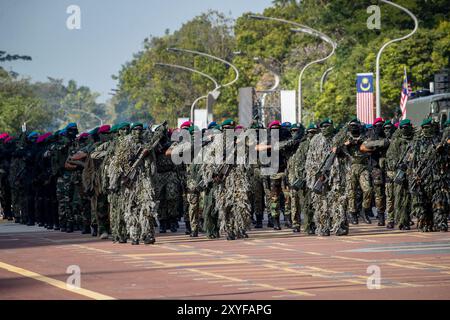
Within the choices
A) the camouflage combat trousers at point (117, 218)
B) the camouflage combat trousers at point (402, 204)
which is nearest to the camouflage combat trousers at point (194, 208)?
the camouflage combat trousers at point (117, 218)

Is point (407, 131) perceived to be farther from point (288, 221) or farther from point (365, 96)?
point (365, 96)

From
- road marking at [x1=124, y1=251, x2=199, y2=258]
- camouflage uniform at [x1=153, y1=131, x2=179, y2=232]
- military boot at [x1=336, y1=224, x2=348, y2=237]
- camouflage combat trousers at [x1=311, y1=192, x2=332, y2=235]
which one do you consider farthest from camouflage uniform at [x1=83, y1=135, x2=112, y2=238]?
military boot at [x1=336, y1=224, x2=348, y2=237]

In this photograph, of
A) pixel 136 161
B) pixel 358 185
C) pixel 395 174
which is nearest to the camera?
pixel 136 161

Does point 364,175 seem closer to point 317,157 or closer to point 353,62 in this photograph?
point 317,157

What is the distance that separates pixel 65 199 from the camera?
2633cm

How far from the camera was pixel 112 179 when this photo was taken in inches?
859

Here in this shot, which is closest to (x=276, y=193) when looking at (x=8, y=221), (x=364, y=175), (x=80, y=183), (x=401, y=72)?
(x=364, y=175)

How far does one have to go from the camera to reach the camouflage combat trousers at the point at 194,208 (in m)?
23.6

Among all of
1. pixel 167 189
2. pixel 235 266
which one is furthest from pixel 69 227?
pixel 235 266

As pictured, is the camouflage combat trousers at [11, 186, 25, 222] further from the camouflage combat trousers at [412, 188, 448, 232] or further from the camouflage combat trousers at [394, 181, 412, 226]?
the camouflage combat trousers at [412, 188, 448, 232]

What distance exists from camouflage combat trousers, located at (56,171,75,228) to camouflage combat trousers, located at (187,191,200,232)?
3.46m

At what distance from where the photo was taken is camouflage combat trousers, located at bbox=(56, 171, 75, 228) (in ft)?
86.1

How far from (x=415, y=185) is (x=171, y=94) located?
78.2m

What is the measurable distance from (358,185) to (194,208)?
15.1ft
